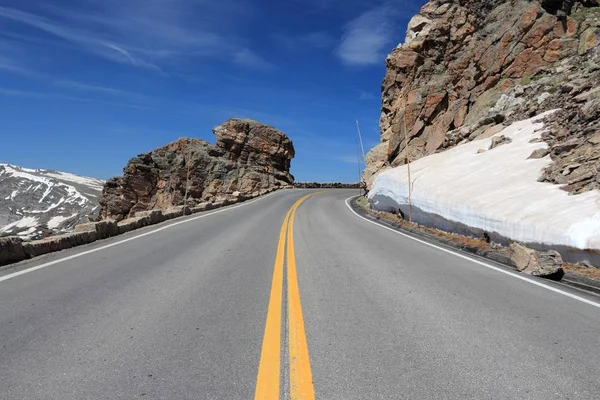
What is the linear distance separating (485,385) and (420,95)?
124 feet

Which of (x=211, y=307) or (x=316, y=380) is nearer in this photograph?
(x=316, y=380)

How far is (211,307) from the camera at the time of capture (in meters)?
5.26

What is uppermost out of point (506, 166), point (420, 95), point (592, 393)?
point (420, 95)

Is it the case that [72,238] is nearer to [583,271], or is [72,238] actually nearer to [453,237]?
[453,237]

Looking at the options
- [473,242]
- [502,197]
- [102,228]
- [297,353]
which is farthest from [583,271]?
[102,228]

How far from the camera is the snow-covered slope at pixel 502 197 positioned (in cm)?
870

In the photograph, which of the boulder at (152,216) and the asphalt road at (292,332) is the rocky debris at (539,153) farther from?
the boulder at (152,216)

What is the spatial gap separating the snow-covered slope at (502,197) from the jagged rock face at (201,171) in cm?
4318

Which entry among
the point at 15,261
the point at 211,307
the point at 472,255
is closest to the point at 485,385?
the point at 211,307

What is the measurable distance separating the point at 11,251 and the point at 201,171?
191ft

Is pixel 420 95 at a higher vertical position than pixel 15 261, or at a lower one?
higher

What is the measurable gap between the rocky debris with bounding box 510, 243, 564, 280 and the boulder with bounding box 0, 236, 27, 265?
10.2 metres

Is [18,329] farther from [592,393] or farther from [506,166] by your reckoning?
[506,166]

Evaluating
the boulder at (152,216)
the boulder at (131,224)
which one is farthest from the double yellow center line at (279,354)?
the boulder at (152,216)
